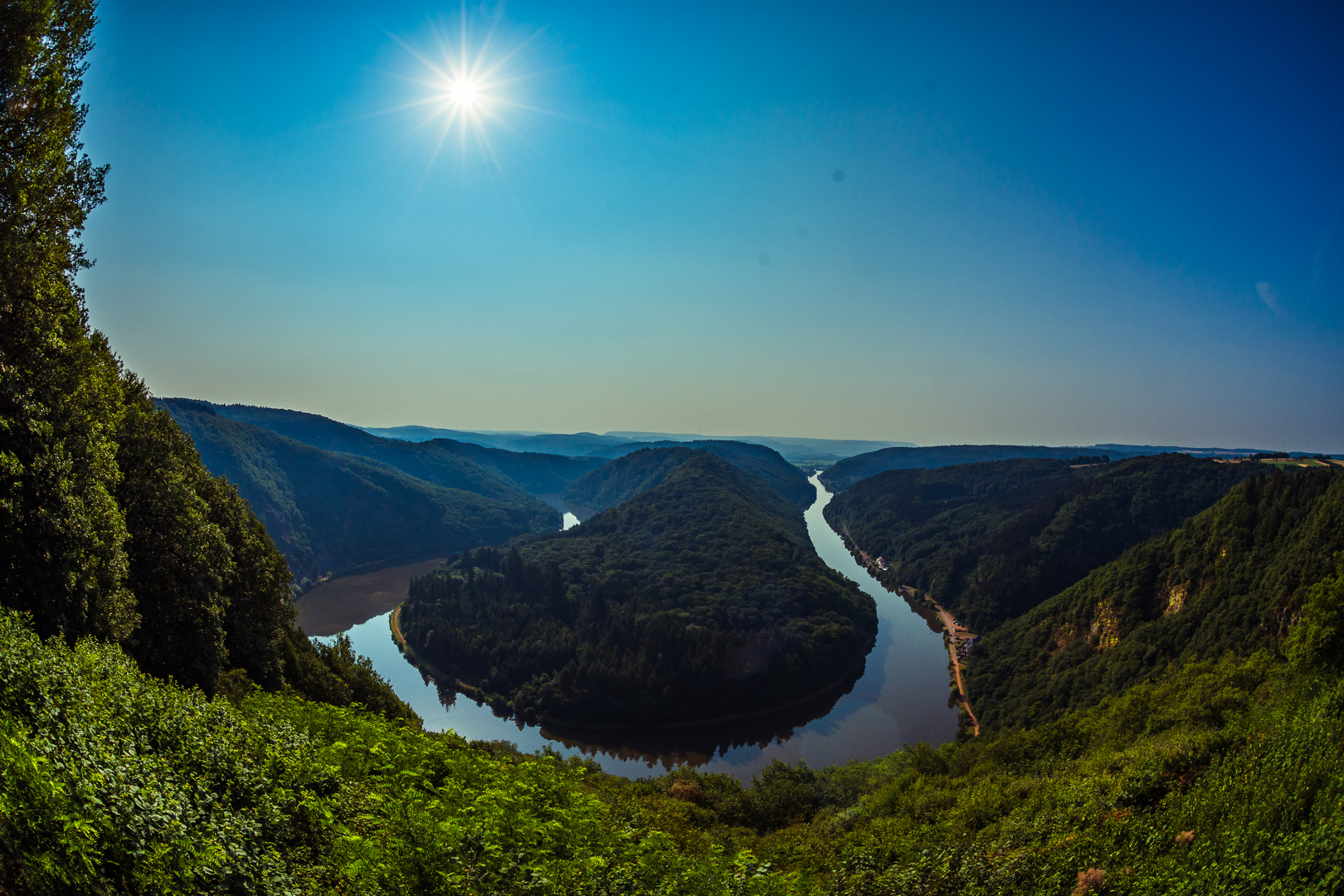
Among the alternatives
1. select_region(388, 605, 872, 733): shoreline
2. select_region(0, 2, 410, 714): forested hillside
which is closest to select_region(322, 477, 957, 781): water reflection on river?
select_region(388, 605, 872, 733): shoreline

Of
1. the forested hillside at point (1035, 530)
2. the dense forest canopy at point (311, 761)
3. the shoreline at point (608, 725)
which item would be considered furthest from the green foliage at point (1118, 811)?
the forested hillside at point (1035, 530)

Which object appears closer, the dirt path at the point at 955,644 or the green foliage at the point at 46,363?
the green foliage at the point at 46,363

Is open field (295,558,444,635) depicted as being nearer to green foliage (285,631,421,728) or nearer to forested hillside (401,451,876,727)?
forested hillside (401,451,876,727)

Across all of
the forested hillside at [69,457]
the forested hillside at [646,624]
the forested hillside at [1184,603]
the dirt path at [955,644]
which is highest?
the forested hillside at [69,457]

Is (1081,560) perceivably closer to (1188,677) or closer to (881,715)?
(881,715)

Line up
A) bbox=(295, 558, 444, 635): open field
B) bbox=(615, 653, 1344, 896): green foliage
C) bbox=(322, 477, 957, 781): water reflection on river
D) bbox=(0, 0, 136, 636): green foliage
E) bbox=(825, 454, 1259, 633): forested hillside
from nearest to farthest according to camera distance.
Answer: bbox=(615, 653, 1344, 896): green foliage < bbox=(0, 0, 136, 636): green foliage < bbox=(322, 477, 957, 781): water reflection on river < bbox=(825, 454, 1259, 633): forested hillside < bbox=(295, 558, 444, 635): open field

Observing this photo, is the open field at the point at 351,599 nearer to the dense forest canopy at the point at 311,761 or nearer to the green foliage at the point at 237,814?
the dense forest canopy at the point at 311,761
